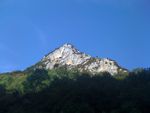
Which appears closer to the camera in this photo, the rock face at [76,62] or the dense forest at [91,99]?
the dense forest at [91,99]

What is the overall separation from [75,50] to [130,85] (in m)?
92.6

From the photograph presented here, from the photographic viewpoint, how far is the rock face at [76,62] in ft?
526

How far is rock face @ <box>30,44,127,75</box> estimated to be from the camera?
160337mm

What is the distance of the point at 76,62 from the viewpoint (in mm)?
176125

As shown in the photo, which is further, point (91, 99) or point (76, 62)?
point (76, 62)

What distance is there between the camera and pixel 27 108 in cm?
8175

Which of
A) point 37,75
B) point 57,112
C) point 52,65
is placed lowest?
point 57,112

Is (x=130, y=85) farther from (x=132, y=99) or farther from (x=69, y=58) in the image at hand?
(x=69, y=58)

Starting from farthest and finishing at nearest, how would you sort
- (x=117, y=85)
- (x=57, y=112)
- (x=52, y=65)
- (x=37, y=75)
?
(x=52, y=65) < (x=37, y=75) < (x=117, y=85) < (x=57, y=112)

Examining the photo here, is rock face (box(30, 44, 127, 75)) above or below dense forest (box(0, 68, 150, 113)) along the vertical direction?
above

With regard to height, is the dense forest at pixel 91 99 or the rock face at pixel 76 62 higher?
the rock face at pixel 76 62

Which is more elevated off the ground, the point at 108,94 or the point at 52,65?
the point at 52,65

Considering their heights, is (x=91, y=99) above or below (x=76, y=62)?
below

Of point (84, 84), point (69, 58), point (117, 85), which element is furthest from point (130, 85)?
point (69, 58)
